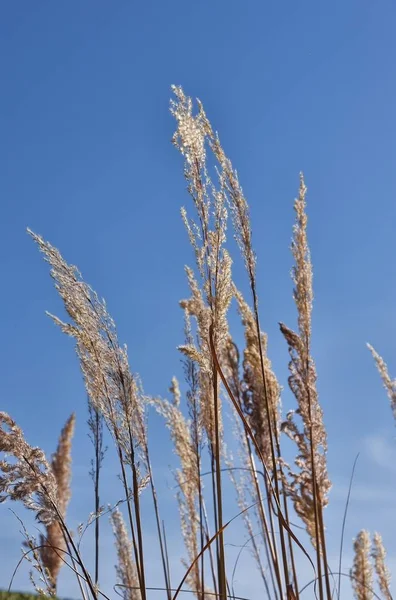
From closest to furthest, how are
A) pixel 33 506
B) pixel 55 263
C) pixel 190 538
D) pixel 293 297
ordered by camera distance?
pixel 33 506 < pixel 55 263 < pixel 293 297 < pixel 190 538

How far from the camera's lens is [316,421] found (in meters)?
3.33

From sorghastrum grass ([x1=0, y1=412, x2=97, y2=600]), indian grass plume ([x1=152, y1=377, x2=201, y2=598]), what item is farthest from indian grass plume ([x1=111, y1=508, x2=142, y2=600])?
sorghastrum grass ([x1=0, y1=412, x2=97, y2=600])

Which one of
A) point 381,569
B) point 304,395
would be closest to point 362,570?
point 381,569

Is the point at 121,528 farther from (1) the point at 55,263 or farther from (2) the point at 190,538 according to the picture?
(1) the point at 55,263

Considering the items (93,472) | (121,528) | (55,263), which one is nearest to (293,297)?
(55,263)

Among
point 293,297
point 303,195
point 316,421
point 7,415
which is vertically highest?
point 303,195

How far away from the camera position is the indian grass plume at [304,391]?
3271mm

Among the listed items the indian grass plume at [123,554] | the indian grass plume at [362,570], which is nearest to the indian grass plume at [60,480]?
the indian grass plume at [123,554]

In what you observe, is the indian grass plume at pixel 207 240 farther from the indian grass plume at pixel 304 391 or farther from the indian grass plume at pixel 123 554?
the indian grass plume at pixel 123 554

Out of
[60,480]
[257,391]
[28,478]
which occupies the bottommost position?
[28,478]

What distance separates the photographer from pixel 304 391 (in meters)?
3.43

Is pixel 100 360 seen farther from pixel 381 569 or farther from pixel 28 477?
pixel 381 569

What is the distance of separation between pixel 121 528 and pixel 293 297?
3655mm

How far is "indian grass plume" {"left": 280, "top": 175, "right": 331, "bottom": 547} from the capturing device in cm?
327
